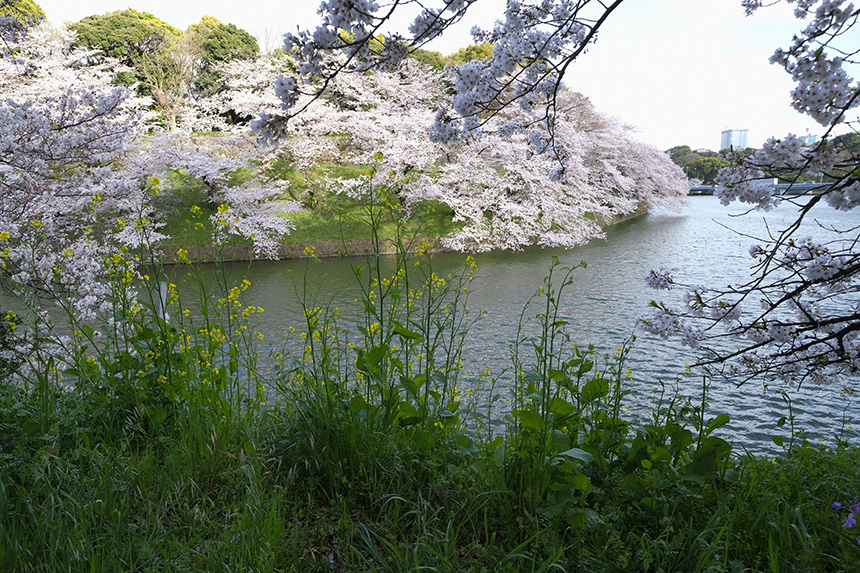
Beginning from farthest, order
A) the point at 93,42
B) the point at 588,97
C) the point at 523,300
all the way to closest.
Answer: the point at 93,42
the point at 588,97
the point at 523,300

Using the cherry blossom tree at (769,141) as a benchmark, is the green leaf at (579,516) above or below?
below

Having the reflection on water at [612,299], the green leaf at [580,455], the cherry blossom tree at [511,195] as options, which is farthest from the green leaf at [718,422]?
the cherry blossom tree at [511,195]

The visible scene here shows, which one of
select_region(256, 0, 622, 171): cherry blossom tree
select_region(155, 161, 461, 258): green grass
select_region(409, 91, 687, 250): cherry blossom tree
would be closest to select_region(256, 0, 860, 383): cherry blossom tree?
select_region(256, 0, 622, 171): cherry blossom tree

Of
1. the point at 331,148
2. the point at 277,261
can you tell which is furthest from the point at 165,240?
the point at 331,148

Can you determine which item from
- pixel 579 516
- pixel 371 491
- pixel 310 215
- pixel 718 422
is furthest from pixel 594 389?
pixel 310 215

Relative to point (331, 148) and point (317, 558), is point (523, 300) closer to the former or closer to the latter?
point (317, 558)

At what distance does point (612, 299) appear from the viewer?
925 centimetres

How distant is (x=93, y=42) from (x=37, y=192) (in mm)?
21387

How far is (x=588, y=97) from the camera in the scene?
732 inches

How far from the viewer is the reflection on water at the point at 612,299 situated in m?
5.30

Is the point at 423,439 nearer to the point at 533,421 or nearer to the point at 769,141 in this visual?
the point at 533,421

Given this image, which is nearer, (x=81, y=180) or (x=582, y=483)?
(x=582, y=483)

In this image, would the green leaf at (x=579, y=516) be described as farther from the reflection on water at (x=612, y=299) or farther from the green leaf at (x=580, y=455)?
the reflection on water at (x=612, y=299)

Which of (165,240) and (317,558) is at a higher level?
(165,240)
